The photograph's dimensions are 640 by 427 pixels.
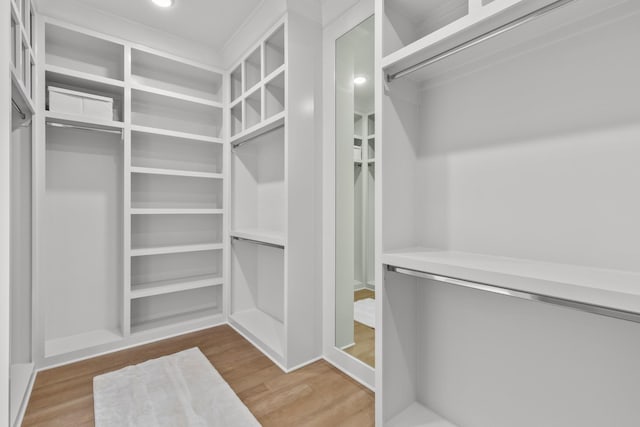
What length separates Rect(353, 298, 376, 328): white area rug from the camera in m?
1.98

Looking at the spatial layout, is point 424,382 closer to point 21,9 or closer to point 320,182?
point 320,182

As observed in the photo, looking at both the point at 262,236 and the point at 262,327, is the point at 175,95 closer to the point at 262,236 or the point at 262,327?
the point at 262,236

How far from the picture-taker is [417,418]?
1552mm

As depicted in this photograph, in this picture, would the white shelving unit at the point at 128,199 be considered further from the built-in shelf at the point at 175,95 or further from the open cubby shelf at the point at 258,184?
the open cubby shelf at the point at 258,184

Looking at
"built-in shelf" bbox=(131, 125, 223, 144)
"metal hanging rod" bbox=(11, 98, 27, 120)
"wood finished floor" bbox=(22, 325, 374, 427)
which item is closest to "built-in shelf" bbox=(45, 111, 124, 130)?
"built-in shelf" bbox=(131, 125, 223, 144)

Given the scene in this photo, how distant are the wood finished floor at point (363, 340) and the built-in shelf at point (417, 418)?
382mm

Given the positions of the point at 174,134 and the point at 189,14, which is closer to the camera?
the point at 189,14

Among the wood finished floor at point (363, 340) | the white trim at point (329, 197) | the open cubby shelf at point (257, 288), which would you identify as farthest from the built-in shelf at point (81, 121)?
the wood finished floor at point (363, 340)

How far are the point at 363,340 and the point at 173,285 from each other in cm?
177

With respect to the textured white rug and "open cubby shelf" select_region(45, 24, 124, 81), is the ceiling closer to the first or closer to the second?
"open cubby shelf" select_region(45, 24, 124, 81)

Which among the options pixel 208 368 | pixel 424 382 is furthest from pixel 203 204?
pixel 424 382

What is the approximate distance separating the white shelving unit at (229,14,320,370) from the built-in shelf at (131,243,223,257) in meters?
0.20

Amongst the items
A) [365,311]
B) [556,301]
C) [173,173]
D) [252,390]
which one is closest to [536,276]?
[556,301]

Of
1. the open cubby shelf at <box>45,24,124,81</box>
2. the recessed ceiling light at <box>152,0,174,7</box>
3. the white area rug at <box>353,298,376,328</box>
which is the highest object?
the recessed ceiling light at <box>152,0,174,7</box>
